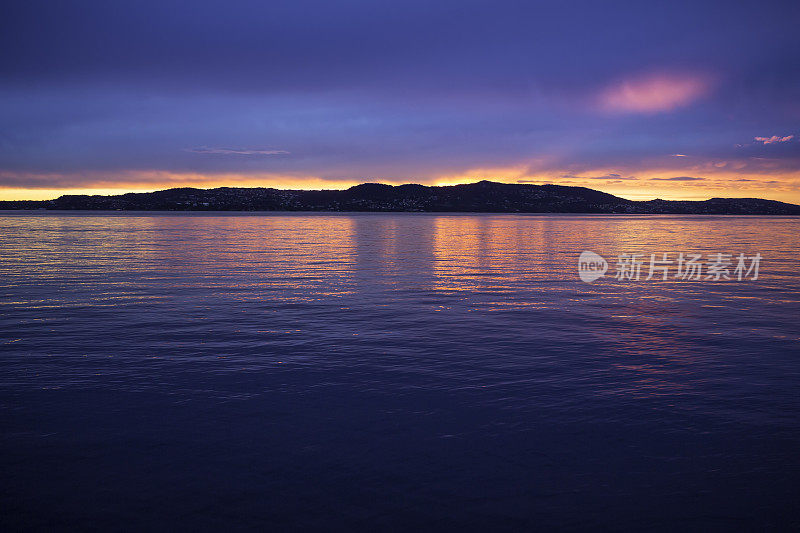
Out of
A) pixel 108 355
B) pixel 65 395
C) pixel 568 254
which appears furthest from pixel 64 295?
pixel 568 254

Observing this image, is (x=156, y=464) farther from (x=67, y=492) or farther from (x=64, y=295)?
(x=64, y=295)

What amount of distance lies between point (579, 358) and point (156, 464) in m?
11.8

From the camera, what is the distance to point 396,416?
12156 millimetres

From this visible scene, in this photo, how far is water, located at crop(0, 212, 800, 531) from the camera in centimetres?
873

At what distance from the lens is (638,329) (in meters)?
21.1
